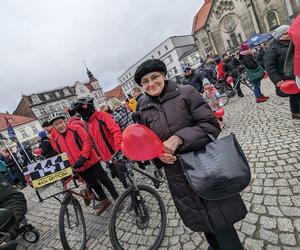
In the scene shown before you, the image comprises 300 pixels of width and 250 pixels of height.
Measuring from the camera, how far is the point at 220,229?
1766 millimetres

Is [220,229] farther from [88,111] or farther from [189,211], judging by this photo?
[88,111]

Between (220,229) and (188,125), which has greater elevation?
(188,125)

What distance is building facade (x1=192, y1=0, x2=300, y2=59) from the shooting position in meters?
38.4

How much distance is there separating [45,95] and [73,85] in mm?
10114

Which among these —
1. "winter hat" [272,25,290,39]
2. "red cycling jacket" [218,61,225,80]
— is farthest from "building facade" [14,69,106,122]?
"winter hat" [272,25,290,39]

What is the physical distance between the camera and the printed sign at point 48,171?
3.32 m

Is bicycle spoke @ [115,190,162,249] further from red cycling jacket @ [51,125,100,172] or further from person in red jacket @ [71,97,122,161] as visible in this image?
Answer: red cycling jacket @ [51,125,100,172]

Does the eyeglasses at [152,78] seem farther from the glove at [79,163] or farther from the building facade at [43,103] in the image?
the building facade at [43,103]

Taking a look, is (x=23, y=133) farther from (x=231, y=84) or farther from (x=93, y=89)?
(x=231, y=84)

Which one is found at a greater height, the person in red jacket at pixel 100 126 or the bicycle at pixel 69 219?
the person in red jacket at pixel 100 126

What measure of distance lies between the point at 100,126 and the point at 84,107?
45 cm

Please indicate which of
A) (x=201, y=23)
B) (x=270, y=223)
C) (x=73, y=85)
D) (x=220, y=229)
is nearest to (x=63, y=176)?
(x=220, y=229)

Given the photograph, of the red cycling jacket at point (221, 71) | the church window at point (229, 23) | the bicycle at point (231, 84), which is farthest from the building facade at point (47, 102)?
the bicycle at point (231, 84)

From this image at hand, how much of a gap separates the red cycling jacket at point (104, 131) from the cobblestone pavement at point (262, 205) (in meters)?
1.39
